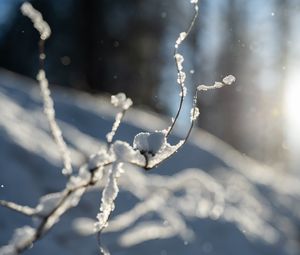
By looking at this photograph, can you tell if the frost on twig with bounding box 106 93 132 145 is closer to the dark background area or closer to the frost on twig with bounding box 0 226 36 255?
the frost on twig with bounding box 0 226 36 255

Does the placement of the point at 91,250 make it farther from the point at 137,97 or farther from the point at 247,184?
the point at 137,97

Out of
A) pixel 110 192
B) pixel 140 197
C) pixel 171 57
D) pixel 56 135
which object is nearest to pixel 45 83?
pixel 56 135

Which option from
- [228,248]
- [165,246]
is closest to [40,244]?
[165,246]

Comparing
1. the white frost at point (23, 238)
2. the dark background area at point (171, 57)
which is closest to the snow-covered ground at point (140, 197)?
the white frost at point (23, 238)

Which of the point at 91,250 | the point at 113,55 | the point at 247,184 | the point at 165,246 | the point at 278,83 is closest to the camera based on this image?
the point at 91,250

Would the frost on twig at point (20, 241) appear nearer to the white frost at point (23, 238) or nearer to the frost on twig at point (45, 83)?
the white frost at point (23, 238)
